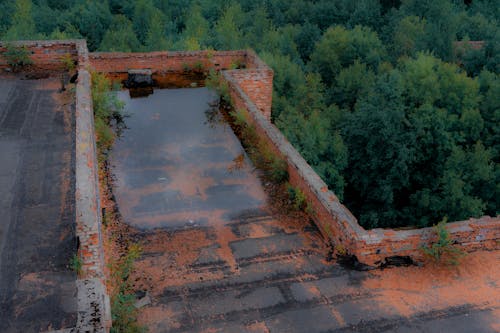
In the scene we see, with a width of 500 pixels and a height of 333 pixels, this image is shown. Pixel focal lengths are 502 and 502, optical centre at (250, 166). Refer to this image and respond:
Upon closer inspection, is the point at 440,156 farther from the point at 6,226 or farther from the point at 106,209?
the point at 6,226

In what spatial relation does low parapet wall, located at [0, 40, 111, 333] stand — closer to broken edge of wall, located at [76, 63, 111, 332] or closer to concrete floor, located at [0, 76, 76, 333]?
broken edge of wall, located at [76, 63, 111, 332]

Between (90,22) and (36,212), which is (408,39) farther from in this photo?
(36,212)

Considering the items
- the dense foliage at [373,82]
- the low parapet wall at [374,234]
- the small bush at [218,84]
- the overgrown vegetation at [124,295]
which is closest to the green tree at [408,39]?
the dense foliage at [373,82]

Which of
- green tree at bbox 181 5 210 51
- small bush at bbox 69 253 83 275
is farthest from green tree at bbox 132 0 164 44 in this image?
small bush at bbox 69 253 83 275

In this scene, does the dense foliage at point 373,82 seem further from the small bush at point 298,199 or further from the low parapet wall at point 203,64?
the small bush at point 298,199

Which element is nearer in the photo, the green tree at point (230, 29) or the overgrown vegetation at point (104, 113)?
the overgrown vegetation at point (104, 113)

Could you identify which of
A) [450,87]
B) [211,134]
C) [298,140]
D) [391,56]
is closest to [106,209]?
[211,134]
